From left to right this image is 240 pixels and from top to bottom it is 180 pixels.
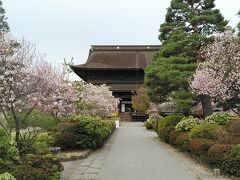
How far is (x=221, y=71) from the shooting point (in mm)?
18703

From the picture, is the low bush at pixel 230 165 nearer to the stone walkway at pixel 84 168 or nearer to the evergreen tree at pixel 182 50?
the stone walkway at pixel 84 168

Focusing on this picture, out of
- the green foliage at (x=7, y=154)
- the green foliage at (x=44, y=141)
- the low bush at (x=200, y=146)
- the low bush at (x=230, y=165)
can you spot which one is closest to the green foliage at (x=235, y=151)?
the low bush at (x=230, y=165)

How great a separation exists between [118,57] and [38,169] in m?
56.6

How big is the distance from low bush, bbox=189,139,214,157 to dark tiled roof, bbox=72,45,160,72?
45414mm

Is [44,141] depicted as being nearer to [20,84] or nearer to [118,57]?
[20,84]

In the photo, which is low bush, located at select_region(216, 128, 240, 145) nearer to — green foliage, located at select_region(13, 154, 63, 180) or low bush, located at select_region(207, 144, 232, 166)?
low bush, located at select_region(207, 144, 232, 166)

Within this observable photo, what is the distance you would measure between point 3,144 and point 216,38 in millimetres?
14105

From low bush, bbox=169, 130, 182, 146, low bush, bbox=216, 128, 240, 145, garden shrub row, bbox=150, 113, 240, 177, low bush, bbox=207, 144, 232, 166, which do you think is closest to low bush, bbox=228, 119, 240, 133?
garden shrub row, bbox=150, 113, 240, 177

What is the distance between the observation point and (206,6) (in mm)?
24141

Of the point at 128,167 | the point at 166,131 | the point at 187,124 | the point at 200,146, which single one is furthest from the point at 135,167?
the point at 166,131

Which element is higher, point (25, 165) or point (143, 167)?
point (25, 165)

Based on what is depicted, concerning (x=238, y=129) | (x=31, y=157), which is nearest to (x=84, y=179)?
(x=31, y=157)

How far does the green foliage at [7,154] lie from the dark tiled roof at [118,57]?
163 feet

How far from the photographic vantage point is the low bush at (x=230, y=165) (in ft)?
36.7
